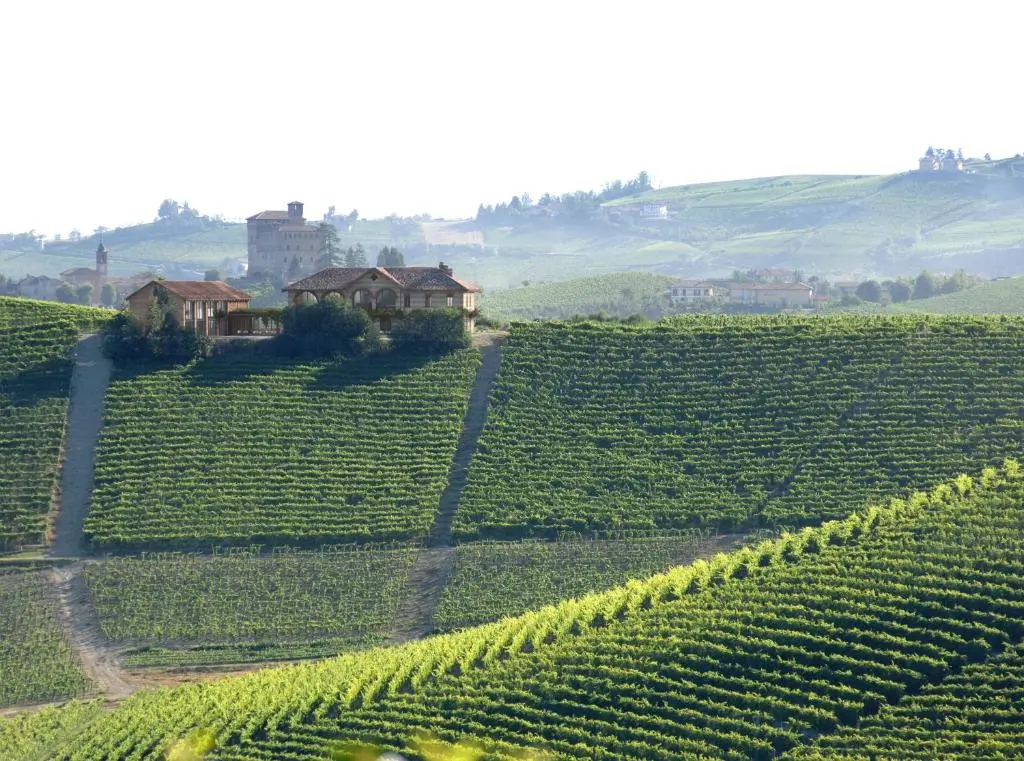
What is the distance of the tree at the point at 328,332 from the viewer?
72.4 meters

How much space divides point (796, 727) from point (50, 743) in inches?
841

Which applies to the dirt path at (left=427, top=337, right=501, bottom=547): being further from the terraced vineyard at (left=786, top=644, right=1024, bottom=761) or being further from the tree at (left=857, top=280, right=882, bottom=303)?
the tree at (left=857, top=280, right=882, bottom=303)

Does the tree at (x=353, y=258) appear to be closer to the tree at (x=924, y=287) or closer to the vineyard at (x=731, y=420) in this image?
the tree at (x=924, y=287)

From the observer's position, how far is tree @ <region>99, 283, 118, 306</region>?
160250mm

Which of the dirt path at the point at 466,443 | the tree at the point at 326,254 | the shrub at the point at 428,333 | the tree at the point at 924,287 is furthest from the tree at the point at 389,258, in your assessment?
the dirt path at the point at 466,443

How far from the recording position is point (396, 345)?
73.1 meters

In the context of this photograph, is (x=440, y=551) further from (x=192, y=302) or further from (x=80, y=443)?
(x=192, y=302)

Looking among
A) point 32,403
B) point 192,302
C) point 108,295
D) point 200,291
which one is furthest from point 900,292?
point 32,403

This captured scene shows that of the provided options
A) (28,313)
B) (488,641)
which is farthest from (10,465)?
(488,641)

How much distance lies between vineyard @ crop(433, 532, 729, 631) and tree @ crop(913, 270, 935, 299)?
107957 millimetres

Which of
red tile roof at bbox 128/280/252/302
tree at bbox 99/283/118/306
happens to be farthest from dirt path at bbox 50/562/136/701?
tree at bbox 99/283/118/306

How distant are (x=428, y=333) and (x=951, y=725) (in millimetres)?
38964

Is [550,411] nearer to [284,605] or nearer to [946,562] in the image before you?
[284,605]

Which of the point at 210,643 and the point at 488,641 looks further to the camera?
the point at 210,643
